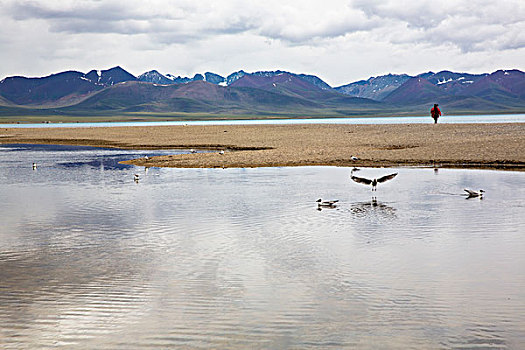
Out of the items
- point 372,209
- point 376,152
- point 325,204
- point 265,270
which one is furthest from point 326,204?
point 376,152

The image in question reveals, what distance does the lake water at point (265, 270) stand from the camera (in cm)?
1013

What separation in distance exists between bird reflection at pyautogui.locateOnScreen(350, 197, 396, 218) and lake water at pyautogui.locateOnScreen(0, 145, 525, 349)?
4.7 inches

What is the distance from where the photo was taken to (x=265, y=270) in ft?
45.6

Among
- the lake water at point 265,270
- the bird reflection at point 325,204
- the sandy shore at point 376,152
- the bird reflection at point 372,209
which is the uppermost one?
the sandy shore at point 376,152

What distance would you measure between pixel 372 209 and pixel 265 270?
925 centimetres

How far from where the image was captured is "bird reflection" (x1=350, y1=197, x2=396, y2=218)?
2103 cm

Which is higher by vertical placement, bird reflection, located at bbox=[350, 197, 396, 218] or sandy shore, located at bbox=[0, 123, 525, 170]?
sandy shore, located at bbox=[0, 123, 525, 170]

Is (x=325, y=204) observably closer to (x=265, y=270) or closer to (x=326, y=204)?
(x=326, y=204)

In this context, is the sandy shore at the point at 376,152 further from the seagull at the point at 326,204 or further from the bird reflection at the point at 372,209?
the seagull at the point at 326,204

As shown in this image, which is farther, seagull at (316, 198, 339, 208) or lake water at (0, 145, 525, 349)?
seagull at (316, 198, 339, 208)

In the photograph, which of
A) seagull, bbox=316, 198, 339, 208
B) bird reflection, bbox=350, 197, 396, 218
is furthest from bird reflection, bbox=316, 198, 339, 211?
bird reflection, bbox=350, 197, 396, 218

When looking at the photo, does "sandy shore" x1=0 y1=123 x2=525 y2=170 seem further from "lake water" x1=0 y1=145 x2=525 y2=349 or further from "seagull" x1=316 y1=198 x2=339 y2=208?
"seagull" x1=316 y1=198 x2=339 y2=208

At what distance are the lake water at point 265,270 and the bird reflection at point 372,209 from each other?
119mm

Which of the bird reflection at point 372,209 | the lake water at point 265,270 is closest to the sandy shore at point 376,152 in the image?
the lake water at point 265,270
